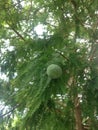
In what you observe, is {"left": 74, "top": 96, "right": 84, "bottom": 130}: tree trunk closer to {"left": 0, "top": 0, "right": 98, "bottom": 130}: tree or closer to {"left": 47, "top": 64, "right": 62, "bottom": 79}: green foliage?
{"left": 0, "top": 0, "right": 98, "bottom": 130}: tree

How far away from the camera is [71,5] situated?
514 cm

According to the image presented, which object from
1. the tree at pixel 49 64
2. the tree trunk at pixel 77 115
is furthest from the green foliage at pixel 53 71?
the tree trunk at pixel 77 115

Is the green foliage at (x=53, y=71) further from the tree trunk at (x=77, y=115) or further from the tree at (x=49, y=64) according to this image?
the tree trunk at (x=77, y=115)

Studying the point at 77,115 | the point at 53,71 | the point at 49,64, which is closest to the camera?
the point at 53,71

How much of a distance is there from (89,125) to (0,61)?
1.79m

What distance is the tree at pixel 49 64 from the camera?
318cm

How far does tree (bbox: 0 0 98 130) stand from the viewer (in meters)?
3.18

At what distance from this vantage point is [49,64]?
308 cm

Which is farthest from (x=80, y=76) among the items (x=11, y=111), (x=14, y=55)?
(x=11, y=111)

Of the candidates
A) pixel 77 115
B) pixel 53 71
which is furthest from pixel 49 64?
pixel 77 115

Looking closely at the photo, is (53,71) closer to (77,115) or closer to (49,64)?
(49,64)

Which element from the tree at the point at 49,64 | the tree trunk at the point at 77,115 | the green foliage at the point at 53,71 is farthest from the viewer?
the tree trunk at the point at 77,115

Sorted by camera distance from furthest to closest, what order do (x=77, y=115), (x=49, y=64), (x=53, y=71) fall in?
(x=77, y=115), (x=49, y=64), (x=53, y=71)

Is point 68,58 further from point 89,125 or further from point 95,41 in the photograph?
point 89,125
